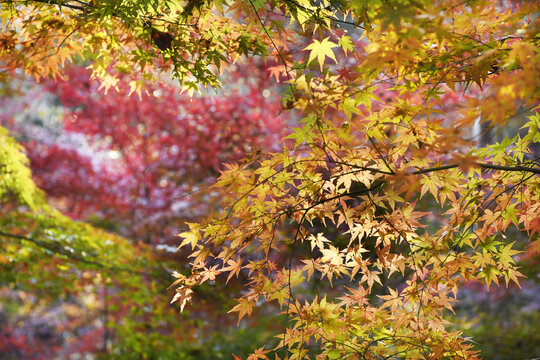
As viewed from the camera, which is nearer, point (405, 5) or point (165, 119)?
point (405, 5)

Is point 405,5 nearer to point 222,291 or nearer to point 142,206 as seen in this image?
point 222,291

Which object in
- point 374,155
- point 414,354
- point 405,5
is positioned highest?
point 405,5

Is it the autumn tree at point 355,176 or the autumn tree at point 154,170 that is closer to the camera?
the autumn tree at point 355,176

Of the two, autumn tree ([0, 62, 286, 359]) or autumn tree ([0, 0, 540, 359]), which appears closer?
autumn tree ([0, 0, 540, 359])

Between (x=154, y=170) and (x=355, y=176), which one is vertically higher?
(x=355, y=176)

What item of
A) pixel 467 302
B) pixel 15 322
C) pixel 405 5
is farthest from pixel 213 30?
pixel 15 322

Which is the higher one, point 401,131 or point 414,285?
point 401,131

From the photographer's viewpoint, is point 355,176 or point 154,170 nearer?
point 355,176

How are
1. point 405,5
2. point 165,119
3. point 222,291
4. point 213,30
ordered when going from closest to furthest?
point 405,5 < point 213,30 < point 222,291 < point 165,119

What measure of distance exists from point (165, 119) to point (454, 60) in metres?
5.67

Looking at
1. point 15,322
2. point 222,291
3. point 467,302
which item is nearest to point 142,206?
point 222,291

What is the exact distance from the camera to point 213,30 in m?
2.27

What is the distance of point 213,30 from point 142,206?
520 cm

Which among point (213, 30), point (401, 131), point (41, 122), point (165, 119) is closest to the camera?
point (401, 131)
